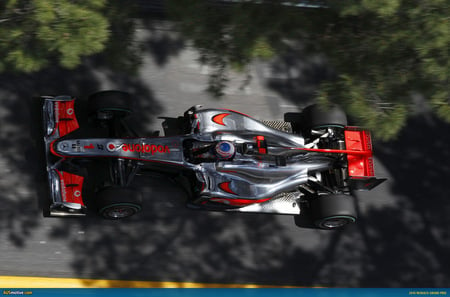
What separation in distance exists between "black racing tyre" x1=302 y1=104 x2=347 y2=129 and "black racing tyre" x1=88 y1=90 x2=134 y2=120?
2793 mm

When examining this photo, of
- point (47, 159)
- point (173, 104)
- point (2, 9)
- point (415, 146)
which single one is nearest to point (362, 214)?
point (415, 146)

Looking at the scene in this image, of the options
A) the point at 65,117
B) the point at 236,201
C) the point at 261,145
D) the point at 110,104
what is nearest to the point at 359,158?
the point at 261,145

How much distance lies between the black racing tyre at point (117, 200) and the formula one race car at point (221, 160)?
0.01 m

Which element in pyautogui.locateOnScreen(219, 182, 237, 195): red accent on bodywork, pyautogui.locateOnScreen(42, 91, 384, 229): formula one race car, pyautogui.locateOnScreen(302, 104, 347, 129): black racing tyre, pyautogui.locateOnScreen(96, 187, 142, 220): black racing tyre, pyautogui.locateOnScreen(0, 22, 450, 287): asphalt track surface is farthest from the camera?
pyautogui.locateOnScreen(302, 104, 347, 129): black racing tyre

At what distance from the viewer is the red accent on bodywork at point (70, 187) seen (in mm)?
7984

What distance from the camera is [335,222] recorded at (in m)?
9.12

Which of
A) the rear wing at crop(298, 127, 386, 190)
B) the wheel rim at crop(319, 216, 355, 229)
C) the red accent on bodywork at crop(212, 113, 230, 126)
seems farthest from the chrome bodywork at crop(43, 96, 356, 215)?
the wheel rim at crop(319, 216, 355, 229)

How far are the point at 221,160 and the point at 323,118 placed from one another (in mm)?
1860

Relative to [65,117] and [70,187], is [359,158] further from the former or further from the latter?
[65,117]

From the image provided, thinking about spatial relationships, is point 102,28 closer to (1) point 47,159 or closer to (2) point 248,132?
(1) point 47,159

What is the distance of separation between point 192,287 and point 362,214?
10.2 ft

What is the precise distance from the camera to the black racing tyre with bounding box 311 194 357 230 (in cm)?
876

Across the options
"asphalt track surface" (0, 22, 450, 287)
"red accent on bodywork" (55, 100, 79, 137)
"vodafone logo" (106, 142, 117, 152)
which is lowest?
"asphalt track surface" (0, 22, 450, 287)

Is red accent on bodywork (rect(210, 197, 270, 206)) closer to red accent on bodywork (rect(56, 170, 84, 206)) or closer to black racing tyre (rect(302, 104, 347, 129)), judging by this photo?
black racing tyre (rect(302, 104, 347, 129))
